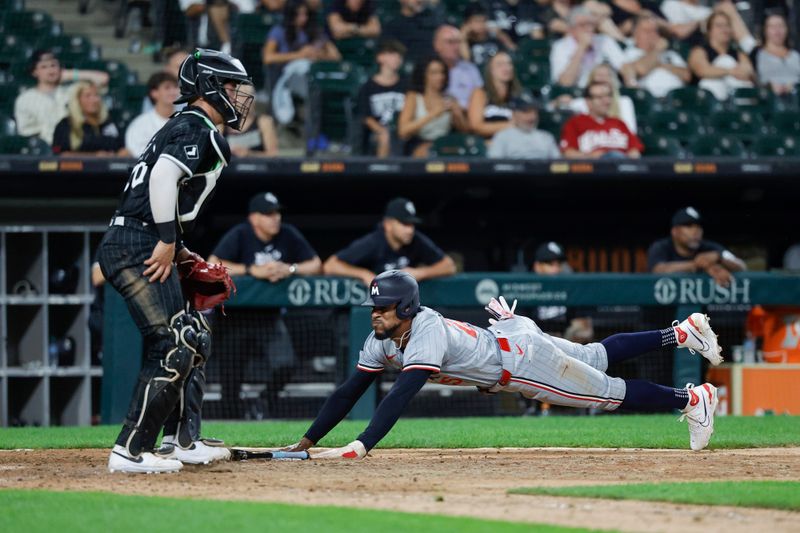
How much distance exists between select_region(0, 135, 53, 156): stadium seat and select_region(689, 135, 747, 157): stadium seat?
605 centimetres

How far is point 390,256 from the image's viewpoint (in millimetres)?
10133

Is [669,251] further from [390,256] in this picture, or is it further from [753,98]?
[753,98]

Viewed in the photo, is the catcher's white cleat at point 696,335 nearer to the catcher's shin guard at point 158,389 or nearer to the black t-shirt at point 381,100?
the catcher's shin guard at point 158,389

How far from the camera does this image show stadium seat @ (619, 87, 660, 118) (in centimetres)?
1312

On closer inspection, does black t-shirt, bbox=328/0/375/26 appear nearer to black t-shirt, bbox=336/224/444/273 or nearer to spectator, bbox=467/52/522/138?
spectator, bbox=467/52/522/138

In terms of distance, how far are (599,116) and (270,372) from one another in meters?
4.19

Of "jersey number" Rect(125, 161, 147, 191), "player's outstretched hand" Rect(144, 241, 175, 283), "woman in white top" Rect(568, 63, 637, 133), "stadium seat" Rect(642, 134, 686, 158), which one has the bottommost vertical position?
"player's outstretched hand" Rect(144, 241, 175, 283)

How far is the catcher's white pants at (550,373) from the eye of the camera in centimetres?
616

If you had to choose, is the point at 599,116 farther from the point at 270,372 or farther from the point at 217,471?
the point at 217,471

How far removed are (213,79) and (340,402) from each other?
1605 millimetres

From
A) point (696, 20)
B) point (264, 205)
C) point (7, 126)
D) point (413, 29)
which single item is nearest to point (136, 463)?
point (264, 205)

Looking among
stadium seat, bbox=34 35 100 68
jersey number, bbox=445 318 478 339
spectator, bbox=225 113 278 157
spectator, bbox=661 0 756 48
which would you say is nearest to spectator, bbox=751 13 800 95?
spectator, bbox=661 0 756 48

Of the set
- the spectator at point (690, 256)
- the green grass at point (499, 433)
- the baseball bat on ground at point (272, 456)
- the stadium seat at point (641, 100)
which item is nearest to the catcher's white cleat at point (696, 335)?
the green grass at point (499, 433)

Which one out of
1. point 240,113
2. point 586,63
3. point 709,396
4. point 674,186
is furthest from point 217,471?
point 586,63
